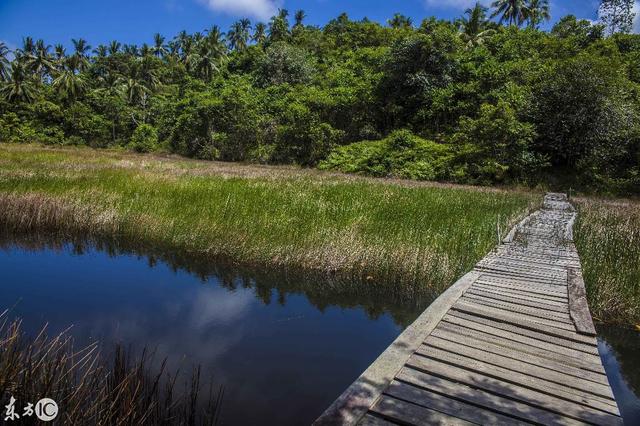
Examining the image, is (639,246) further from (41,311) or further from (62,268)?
(62,268)

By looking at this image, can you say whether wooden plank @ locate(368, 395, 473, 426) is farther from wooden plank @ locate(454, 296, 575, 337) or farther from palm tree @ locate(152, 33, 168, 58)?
palm tree @ locate(152, 33, 168, 58)

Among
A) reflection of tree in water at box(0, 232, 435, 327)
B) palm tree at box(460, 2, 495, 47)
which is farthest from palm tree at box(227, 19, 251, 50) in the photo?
reflection of tree in water at box(0, 232, 435, 327)

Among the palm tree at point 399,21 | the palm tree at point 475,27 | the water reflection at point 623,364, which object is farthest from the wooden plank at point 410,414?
the palm tree at point 399,21

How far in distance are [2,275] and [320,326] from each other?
5597 mm

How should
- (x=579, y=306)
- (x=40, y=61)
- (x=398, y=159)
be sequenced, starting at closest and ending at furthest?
(x=579, y=306)
(x=398, y=159)
(x=40, y=61)

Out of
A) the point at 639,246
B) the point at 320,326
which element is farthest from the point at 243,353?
the point at 639,246

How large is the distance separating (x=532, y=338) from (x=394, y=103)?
28.1 meters

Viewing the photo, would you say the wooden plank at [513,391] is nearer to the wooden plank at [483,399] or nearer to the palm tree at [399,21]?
the wooden plank at [483,399]

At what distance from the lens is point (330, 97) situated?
3177cm

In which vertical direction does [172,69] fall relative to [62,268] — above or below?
above

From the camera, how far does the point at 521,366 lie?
3238 millimetres

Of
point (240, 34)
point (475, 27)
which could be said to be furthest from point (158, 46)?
point (475, 27)

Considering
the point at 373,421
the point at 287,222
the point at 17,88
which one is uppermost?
the point at 17,88

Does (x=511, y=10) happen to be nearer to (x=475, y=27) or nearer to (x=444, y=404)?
(x=475, y=27)
